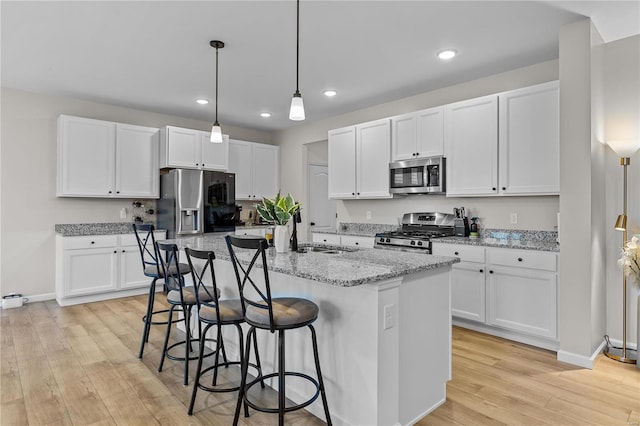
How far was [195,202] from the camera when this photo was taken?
522 cm

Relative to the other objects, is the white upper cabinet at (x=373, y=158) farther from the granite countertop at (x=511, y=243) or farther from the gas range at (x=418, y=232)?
the granite countertop at (x=511, y=243)

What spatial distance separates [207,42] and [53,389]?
2897 millimetres

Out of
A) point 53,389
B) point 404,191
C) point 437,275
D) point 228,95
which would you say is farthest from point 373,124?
point 53,389

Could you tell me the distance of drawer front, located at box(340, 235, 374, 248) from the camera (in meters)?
4.54

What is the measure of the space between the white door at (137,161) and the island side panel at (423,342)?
4435 mm

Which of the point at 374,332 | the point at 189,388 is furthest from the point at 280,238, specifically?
the point at 189,388

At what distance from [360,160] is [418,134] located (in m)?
0.92

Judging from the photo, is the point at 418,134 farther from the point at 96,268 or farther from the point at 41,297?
the point at 41,297

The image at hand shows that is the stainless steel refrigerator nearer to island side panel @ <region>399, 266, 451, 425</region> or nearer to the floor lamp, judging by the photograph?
island side panel @ <region>399, 266, 451, 425</region>

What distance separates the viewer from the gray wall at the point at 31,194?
4.48 m

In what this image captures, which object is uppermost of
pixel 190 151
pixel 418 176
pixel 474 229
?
pixel 190 151

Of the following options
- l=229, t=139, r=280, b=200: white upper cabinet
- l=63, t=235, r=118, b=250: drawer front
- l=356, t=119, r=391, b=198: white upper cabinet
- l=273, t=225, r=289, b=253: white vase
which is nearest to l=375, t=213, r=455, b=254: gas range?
l=356, t=119, r=391, b=198: white upper cabinet

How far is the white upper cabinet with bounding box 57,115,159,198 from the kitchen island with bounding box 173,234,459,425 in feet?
10.8

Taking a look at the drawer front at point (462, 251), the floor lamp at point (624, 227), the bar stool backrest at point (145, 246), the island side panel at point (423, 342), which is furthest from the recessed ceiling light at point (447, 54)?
the bar stool backrest at point (145, 246)
